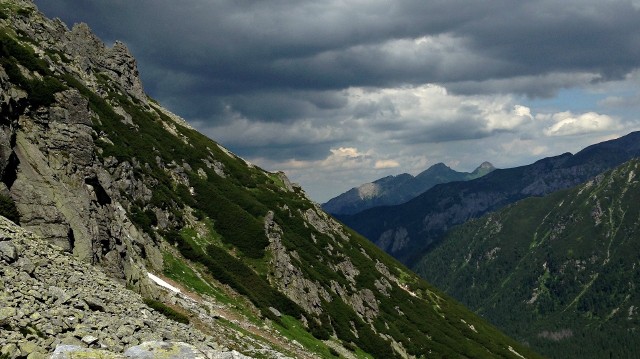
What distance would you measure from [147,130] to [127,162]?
3404 cm

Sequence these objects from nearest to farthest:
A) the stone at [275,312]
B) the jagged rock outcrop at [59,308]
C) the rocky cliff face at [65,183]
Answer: the jagged rock outcrop at [59,308]
the rocky cliff face at [65,183]
the stone at [275,312]

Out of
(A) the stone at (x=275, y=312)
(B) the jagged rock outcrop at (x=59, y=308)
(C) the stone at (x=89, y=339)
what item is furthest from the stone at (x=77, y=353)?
(A) the stone at (x=275, y=312)

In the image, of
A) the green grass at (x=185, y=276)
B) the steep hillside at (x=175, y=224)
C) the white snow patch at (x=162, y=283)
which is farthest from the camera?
the green grass at (x=185, y=276)

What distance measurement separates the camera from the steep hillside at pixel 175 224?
4250 cm

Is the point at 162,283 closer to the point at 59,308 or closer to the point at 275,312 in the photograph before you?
the point at 275,312

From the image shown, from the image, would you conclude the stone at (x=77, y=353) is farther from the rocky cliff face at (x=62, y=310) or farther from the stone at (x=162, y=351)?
the stone at (x=162, y=351)

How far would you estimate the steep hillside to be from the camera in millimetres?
42500

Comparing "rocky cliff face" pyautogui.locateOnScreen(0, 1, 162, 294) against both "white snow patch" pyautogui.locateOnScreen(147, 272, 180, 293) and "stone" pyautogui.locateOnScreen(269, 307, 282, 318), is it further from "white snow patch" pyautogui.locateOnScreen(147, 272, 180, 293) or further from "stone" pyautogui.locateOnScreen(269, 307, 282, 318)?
"stone" pyautogui.locateOnScreen(269, 307, 282, 318)

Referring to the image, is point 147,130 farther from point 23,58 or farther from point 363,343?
point 363,343

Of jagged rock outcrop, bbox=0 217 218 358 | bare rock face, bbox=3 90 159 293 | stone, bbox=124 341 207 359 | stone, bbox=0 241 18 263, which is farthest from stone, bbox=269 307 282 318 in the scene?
stone, bbox=124 341 207 359

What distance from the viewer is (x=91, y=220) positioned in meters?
43.9

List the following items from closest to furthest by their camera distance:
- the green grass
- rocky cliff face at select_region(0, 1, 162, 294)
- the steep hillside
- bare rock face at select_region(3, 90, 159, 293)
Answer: bare rock face at select_region(3, 90, 159, 293) < rocky cliff face at select_region(0, 1, 162, 294) < the steep hillside < the green grass

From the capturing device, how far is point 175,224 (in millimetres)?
81312

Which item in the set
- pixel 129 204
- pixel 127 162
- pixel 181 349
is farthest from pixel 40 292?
pixel 127 162
